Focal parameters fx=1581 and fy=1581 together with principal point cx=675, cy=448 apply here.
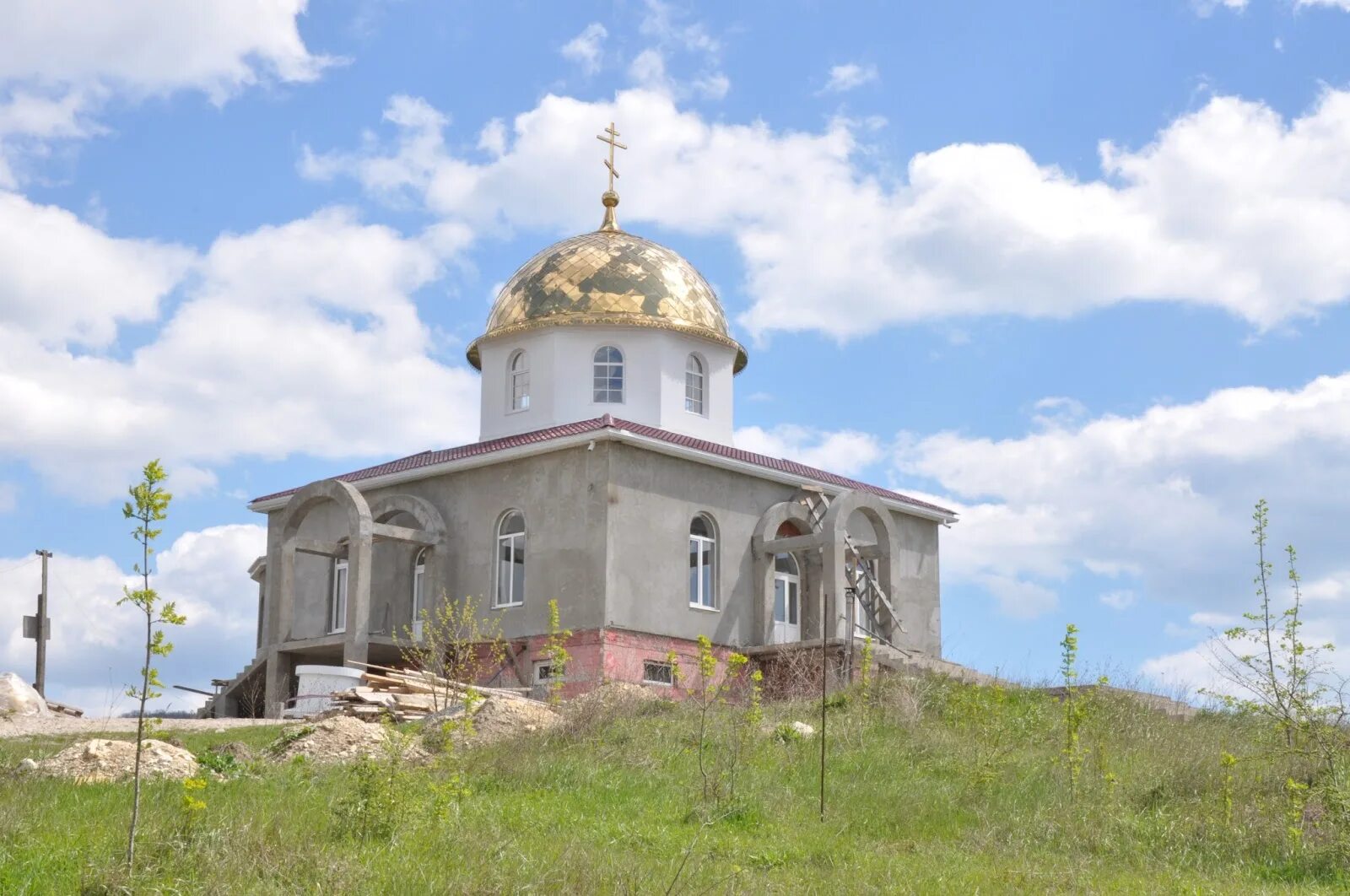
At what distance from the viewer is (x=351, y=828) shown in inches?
419

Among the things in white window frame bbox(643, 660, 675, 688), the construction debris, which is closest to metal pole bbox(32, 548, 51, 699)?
the construction debris

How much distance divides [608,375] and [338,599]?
644cm

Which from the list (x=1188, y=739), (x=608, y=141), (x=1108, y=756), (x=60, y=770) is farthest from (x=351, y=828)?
(x=608, y=141)

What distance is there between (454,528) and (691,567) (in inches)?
162

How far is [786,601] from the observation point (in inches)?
1082

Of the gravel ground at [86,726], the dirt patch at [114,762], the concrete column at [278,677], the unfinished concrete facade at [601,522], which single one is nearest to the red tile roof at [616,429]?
the unfinished concrete facade at [601,522]

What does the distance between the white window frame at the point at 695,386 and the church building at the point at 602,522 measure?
55 mm

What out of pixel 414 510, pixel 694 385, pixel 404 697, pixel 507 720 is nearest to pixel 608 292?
pixel 694 385

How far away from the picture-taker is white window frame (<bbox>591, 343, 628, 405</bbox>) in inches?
1100

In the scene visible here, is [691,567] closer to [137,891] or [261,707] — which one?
[261,707]

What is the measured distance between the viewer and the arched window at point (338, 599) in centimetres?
2864

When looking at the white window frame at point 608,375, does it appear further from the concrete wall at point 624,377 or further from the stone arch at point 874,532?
the stone arch at point 874,532

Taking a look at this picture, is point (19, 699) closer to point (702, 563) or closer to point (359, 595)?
point (359, 595)

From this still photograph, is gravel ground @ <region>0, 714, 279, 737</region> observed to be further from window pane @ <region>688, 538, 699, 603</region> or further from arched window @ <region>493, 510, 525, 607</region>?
window pane @ <region>688, 538, 699, 603</region>
